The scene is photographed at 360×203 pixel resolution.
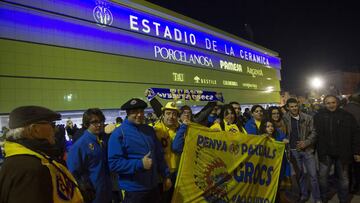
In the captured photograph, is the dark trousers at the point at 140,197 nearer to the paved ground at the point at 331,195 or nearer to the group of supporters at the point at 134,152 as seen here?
the group of supporters at the point at 134,152

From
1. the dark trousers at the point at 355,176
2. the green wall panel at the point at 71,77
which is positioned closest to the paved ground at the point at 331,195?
the dark trousers at the point at 355,176

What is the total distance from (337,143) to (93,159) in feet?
14.1

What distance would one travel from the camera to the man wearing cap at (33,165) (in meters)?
2.03

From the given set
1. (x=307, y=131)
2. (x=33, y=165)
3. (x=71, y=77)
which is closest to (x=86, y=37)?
(x=71, y=77)

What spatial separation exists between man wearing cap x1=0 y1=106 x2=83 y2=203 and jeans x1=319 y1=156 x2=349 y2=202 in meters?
4.96

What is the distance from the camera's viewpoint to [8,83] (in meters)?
16.2

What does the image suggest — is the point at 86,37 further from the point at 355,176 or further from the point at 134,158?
the point at 134,158

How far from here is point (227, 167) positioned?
16.7 feet

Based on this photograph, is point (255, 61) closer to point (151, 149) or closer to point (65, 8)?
point (65, 8)

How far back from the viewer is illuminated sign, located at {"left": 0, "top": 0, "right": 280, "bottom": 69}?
19.3m

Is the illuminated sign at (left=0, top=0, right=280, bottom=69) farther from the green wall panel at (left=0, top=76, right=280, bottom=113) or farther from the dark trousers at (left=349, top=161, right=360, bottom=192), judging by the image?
the dark trousers at (left=349, top=161, right=360, bottom=192)

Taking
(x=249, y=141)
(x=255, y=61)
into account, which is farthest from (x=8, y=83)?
(x=255, y=61)

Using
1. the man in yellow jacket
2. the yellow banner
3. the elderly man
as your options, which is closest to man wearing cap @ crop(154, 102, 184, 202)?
the man in yellow jacket

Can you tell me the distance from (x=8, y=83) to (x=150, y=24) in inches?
493
